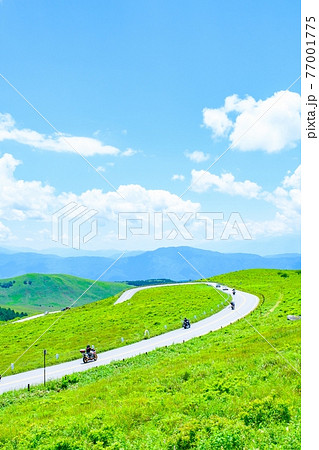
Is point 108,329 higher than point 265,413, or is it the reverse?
point 265,413

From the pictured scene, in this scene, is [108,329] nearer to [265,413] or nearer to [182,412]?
[182,412]

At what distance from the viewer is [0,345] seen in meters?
63.0

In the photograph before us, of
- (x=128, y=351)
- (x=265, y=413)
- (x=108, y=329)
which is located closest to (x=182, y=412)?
(x=265, y=413)

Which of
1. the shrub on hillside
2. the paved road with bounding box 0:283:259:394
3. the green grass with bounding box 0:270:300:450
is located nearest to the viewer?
the green grass with bounding box 0:270:300:450

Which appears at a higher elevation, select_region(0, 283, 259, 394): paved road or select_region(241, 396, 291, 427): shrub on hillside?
select_region(241, 396, 291, 427): shrub on hillside

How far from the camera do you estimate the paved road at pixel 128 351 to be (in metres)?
31.0

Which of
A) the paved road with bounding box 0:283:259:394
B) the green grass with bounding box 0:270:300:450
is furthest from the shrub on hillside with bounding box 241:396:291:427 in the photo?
the paved road with bounding box 0:283:259:394

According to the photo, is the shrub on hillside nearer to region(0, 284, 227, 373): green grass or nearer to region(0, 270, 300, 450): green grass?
region(0, 270, 300, 450): green grass

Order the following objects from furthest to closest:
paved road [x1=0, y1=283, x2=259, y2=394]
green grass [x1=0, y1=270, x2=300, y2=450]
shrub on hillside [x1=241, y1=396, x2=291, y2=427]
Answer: paved road [x1=0, y1=283, x2=259, y2=394], shrub on hillside [x1=241, y1=396, x2=291, y2=427], green grass [x1=0, y1=270, x2=300, y2=450]

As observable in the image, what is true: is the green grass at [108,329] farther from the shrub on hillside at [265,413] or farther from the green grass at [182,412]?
the shrub on hillside at [265,413]

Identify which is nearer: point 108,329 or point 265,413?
point 265,413

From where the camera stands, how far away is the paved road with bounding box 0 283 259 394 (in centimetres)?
3102

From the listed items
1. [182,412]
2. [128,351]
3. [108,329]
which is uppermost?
[182,412]

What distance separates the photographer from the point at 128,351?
1538 inches
